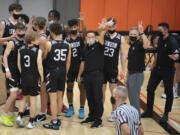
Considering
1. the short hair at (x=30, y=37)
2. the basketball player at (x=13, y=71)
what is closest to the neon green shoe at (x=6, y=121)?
the basketball player at (x=13, y=71)

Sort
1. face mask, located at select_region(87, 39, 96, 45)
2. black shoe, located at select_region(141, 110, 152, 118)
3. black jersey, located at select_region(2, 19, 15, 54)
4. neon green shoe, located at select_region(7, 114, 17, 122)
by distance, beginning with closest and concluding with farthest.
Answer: face mask, located at select_region(87, 39, 96, 45), neon green shoe, located at select_region(7, 114, 17, 122), black jersey, located at select_region(2, 19, 15, 54), black shoe, located at select_region(141, 110, 152, 118)

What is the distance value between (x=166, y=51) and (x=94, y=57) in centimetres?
137

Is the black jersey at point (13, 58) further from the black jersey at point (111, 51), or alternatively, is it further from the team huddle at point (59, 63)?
the black jersey at point (111, 51)

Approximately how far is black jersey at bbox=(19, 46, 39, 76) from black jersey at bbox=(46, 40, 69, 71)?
0.25 meters

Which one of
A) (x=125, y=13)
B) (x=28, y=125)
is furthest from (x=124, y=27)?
Result: (x=28, y=125)

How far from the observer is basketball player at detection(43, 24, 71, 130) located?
4859mm

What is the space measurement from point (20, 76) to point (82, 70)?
1.11 meters

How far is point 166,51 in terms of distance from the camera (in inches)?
211

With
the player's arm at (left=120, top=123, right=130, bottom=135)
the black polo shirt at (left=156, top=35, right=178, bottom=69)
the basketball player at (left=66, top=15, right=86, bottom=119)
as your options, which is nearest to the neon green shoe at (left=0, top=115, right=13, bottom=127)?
the basketball player at (left=66, top=15, right=86, bottom=119)

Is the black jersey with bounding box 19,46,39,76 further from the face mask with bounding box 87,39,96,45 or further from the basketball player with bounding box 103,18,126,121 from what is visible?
the basketball player with bounding box 103,18,126,121

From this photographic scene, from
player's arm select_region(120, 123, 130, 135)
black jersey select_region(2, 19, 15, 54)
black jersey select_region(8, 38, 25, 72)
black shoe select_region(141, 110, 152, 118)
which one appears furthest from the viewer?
black shoe select_region(141, 110, 152, 118)

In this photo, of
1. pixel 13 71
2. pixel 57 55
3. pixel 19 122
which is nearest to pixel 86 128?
pixel 19 122

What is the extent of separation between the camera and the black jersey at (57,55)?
16.0ft

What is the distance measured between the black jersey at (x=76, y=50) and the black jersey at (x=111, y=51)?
0.50m
